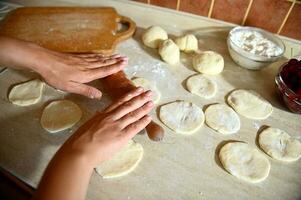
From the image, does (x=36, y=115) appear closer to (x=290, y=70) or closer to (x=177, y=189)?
(x=177, y=189)

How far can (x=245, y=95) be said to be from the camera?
97cm

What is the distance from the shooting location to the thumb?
871mm

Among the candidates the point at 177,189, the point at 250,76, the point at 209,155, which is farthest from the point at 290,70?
the point at 177,189

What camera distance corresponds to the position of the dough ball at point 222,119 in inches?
Result: 34.0

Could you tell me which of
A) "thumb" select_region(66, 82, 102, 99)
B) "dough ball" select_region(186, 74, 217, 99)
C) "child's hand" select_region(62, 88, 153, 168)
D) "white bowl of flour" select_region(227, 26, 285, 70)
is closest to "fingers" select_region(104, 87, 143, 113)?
"child's hand" select_region(62, 88, 153, 168)

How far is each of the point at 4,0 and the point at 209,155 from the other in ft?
4.50

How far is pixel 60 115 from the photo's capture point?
859 millimetres

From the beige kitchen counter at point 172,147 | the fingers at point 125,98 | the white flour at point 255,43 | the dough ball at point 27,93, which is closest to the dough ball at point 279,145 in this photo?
the beige kitchen counter at point 172,147

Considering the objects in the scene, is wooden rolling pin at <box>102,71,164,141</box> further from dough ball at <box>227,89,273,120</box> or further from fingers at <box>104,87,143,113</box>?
dough ball at <box>227,89,273,120</box>

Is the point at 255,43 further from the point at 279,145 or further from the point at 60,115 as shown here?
the point at 60,115

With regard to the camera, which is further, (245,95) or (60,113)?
(245,95)

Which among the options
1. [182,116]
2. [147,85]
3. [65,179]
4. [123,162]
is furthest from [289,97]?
[65,179]

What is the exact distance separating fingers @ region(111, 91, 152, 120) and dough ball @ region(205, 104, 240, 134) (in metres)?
0.25

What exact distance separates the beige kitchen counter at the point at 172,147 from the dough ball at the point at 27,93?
21 millimetres
